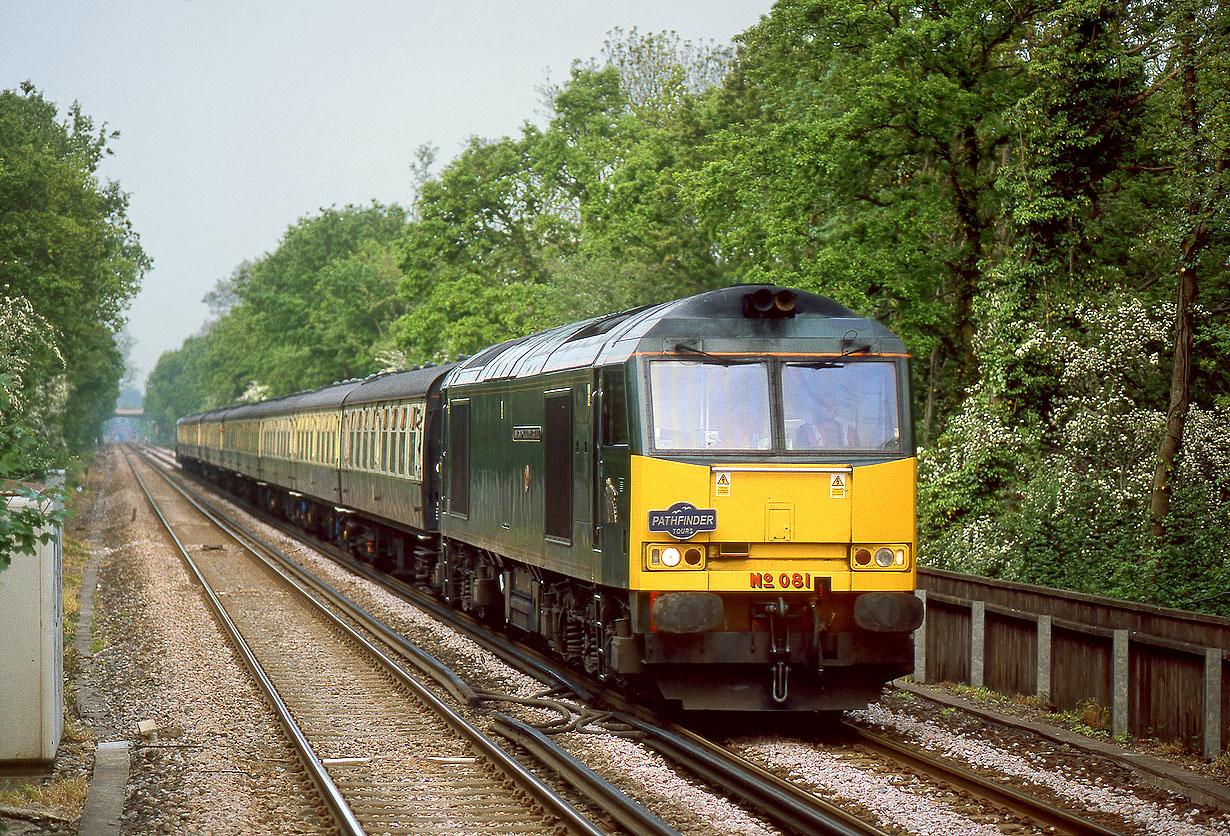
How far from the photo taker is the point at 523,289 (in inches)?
1898

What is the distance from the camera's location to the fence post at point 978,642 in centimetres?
1248

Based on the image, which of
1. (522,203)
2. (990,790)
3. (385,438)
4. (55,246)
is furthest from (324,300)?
(990,790)

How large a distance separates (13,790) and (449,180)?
1694 inches

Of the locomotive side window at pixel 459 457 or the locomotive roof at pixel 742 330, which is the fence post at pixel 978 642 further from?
the locomotive side window at pixel 459 457

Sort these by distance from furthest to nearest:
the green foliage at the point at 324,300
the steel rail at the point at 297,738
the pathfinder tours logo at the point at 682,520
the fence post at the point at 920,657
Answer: the green foliage at the point at 324,300, the fence post at the point at 920,657, the pathfinder tours logo at the point at 682,520, the steel rail at the point at 297,738

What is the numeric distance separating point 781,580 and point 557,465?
2.98 meters

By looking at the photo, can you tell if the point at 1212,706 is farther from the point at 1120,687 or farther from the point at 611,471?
the point at 611,471

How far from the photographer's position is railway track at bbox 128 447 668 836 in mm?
8141

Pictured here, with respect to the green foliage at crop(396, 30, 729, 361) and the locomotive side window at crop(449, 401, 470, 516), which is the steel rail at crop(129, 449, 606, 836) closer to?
the locomotive side window at crop(449, 401, 470, 516)

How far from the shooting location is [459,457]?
17.2 meters

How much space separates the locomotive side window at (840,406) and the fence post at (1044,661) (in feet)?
7.50

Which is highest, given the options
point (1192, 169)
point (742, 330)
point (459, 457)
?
point (1192, 169)

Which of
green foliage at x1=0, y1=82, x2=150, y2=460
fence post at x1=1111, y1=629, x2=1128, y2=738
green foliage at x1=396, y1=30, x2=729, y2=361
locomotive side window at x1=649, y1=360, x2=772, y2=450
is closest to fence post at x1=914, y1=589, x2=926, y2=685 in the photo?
fence post at x1=1111, y1=629, x2=1128, y2=738

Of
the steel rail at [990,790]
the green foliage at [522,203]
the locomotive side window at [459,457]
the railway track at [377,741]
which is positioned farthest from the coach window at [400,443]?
the green foliage at [522,203]
